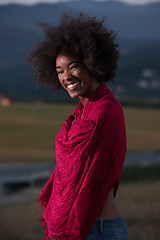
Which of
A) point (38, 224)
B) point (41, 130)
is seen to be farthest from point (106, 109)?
point (41, 130)

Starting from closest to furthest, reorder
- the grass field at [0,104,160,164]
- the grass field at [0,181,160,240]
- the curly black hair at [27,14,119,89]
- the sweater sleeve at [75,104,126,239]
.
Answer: the sweater sleeve at [75,104,126,239]
the curly black hair at [27,14,119,89]
the grass field at [0,181,160,240]
the grass field at [0,104,160,164]

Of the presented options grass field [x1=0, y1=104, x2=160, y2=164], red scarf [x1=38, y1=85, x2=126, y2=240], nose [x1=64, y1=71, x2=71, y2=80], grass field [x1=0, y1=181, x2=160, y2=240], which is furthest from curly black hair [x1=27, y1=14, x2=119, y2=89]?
grass field [x1=0, y1=104, x2=160, y2=164]

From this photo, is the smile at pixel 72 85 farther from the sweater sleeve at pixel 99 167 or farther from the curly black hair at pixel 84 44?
the sweater sleeve at pixel 99 167

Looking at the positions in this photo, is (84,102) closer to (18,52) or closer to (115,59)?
(115,59)

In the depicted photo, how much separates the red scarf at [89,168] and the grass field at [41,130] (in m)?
30.3

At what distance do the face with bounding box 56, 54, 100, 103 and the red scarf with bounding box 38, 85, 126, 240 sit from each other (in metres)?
0.16

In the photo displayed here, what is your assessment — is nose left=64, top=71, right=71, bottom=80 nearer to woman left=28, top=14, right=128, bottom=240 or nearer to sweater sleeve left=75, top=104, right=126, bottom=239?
woman left=28, top=14, right=128, bottom=240

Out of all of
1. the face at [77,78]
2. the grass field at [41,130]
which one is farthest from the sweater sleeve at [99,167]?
the grass field at [41,130]

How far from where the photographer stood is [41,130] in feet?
152

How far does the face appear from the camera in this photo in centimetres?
254

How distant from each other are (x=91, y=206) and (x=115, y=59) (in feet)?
2.97

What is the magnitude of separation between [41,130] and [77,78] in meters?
44.0

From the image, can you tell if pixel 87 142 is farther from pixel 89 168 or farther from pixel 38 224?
pixel 38 224

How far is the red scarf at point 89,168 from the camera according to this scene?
2318 millimetres
